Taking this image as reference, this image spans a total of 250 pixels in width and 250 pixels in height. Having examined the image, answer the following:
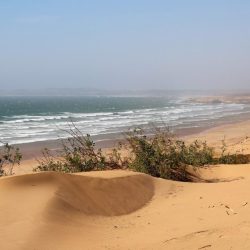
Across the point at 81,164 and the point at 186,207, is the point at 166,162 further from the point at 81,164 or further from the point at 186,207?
the point at 186,207

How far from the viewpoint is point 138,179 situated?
9.57m

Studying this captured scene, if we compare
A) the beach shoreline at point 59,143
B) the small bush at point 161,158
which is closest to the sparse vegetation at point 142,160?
the small bush at point 161,158

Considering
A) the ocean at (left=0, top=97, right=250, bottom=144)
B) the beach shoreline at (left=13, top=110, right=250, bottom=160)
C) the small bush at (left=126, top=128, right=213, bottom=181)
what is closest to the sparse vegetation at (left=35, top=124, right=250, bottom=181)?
the small bush at (left=126, top=128, right=213, bottom=181)

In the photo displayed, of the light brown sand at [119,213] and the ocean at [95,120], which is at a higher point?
the light brown sand at [119,213]

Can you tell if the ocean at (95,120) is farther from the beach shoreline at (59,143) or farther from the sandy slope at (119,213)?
the sandy slope at (119,213)

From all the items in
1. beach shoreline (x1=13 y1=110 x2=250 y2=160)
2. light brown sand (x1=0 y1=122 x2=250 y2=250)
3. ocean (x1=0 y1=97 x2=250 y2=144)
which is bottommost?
beach shoreline (x1=13 y1=110 x2=250 y2=160)

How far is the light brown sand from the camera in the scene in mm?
5664

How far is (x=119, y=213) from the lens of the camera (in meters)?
7.89

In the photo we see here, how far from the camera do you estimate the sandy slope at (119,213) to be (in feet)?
18.6

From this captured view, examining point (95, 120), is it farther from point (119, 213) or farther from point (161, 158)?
point (119, 213)

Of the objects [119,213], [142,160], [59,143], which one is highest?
[142,160]

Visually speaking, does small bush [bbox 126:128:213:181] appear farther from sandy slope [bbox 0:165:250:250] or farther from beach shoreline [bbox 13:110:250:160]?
beach shoreline [bbox 13:110:250:160]

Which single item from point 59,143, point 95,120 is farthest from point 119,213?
point 95,120

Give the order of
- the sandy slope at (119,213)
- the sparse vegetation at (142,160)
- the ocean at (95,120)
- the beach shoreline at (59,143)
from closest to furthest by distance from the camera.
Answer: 1. the sandy slope at (119,213)
2. the sparse vegetation at (142,160)
3. the beach shoreline at (59,143)
4. the ocean at (95,120)
